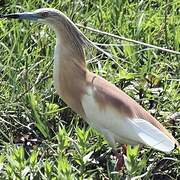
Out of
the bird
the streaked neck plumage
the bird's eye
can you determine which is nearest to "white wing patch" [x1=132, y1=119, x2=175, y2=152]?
the bird

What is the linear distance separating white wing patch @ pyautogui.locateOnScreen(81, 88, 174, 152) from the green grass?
0.05 meters

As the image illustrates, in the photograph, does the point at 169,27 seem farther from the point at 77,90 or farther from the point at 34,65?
the point at 77,90

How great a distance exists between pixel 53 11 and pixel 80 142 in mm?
561

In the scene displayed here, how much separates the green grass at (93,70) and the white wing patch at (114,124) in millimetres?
54

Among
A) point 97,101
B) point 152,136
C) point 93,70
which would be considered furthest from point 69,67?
point 93,70

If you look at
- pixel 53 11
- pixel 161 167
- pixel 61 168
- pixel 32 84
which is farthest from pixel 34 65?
pixel 61 168

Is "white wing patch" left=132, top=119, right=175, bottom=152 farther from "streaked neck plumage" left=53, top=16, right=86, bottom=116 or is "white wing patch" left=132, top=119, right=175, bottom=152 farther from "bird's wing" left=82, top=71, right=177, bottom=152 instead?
"streaked neck plumage" left=53, top=16, right=86, bottom=116

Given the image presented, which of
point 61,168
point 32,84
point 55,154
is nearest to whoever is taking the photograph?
point 61,168

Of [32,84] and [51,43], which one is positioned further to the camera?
[51,43]

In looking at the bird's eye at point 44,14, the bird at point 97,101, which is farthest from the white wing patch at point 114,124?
the bird's eye at point 44,14

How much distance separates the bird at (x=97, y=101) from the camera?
9.78ft

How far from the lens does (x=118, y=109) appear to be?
300 cm

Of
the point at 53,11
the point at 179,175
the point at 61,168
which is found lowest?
the point at 179,175

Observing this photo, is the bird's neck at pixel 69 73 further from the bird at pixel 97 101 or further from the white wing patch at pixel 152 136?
the white wing patch at pixel 152 136
